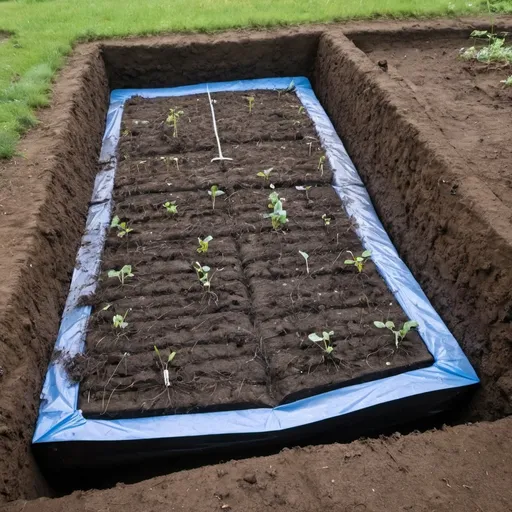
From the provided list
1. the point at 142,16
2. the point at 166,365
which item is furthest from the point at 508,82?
the point at 142,16

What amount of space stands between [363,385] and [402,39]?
5.45 meters

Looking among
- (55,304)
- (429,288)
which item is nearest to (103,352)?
(55,304)

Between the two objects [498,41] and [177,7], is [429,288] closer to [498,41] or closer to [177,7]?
[498,41]

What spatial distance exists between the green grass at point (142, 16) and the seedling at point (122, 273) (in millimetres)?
3269

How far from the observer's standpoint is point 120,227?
423 cm

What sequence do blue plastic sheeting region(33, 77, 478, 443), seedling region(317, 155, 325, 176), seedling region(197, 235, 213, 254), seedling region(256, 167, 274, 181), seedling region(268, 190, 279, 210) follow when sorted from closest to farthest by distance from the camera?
blue plastic sheeting region(33, 77, 478, 443) → seedling region(197, 235, 213, 254) → seedling region(268, 190, 279, 210) → seedling region(256, 167, 274, 181) → seedling region(317, 155, 325, 176)

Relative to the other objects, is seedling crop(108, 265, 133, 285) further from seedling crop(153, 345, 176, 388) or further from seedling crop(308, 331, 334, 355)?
seedling crop(308, 331, 334, 355)

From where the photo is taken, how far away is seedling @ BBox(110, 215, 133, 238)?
4144 mm

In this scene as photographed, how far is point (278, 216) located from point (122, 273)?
1404 mm

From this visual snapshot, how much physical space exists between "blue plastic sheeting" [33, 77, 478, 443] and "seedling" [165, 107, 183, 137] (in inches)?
58.6

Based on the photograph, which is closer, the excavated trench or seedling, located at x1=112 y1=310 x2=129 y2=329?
the excavated trench

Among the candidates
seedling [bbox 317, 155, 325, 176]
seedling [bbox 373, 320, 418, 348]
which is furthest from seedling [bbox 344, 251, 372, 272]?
seedling [bbox 317, 155, 325, 176]

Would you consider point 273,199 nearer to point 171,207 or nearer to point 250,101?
point 171,207

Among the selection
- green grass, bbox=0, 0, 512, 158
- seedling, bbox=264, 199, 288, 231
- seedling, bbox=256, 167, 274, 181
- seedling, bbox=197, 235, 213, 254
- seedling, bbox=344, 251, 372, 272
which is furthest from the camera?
green grass, bbox=0, 0, 512, 158
